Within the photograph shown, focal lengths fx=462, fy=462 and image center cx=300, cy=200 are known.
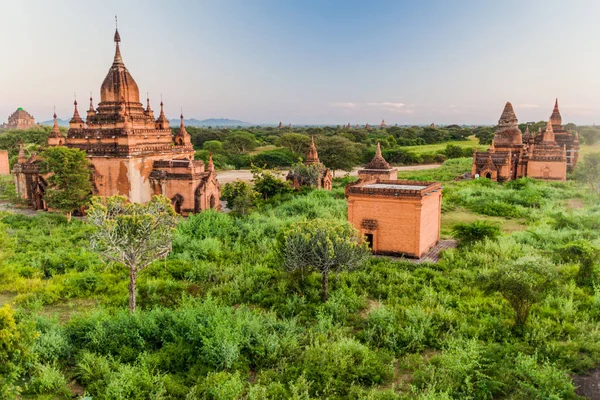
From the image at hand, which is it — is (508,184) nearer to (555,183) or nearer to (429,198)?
(555,183)

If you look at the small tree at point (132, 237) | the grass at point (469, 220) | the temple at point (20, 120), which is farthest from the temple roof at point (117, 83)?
the temple at point (20, 120)

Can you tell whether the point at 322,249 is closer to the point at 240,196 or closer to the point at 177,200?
the point at 240,196

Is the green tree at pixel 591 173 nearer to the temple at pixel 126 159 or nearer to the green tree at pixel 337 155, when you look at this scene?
the green tree at pixel 337 155

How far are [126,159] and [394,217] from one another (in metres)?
16.6

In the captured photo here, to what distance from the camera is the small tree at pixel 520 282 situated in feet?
41.2

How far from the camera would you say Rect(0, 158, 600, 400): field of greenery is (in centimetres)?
1006

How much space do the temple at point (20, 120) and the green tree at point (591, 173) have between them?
10857 cm

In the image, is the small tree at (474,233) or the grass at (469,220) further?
the grass at (469,220)

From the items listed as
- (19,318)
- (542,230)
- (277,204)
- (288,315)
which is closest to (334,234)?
(288,315)

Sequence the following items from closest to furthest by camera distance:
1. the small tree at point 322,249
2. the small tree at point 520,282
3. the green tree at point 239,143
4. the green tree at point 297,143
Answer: the small tree at point 520,282, the small tree at point 322,249, the green tree at point 297,143, the green tree at point 239,143

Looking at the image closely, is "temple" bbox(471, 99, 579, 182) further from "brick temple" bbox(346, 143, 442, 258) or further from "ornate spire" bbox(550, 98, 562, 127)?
"brick temple" bbox(346, 143, 442, 258)

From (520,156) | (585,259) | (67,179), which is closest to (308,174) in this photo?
(67,179)

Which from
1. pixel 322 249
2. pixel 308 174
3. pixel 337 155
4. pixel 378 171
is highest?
pixel 337 155

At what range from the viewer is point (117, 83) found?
29344mm
